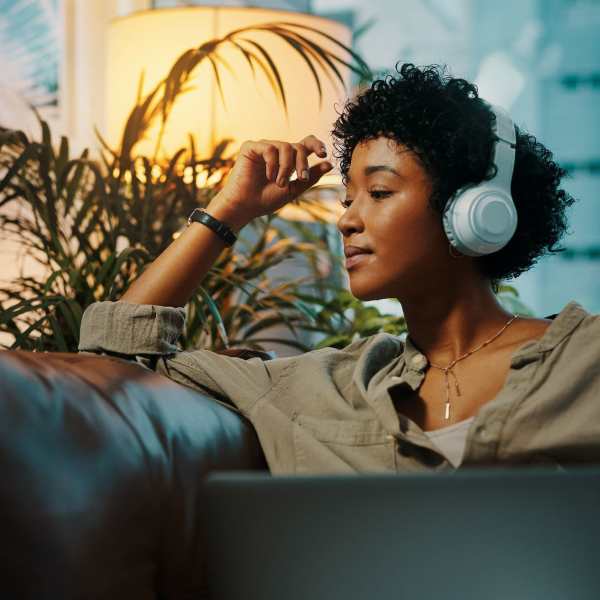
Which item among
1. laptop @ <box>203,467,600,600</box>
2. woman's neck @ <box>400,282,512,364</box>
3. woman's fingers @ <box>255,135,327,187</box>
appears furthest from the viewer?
woman's fingers @ <box>255,135,327,187</box>

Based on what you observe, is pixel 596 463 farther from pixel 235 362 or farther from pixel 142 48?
pixel 142 48

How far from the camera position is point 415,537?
66 centimetres

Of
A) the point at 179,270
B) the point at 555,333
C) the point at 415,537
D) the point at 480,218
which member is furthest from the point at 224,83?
the point at 415,537

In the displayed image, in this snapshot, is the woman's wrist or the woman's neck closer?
the woman's neck

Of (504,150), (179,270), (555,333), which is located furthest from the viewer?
(179,270)

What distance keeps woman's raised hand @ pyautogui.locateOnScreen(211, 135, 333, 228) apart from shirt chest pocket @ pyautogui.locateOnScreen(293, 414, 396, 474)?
410 millimetres

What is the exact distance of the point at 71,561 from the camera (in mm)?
959

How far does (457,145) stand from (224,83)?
114 cm

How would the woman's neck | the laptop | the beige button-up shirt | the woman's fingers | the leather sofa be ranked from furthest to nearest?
the woman's fingers < the woman's neck < the beige button-up shirt < the leather sofa < the laptop

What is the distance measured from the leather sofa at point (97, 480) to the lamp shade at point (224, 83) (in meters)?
1.31

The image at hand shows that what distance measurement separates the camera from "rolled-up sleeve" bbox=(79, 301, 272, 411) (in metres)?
1.46

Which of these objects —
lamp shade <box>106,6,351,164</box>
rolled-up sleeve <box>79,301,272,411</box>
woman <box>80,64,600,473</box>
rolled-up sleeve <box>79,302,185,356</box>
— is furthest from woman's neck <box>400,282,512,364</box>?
lamp shade <box>106,6,351,164</box>

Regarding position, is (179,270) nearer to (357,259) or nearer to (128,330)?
(128,330)

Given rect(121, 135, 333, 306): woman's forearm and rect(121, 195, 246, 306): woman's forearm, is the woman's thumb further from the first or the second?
rect(121, 195, 246, 306): woman's forearm
